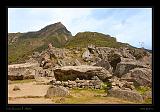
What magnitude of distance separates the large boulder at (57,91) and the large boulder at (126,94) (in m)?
0.80

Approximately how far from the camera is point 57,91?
7656mm

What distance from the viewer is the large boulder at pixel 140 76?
7531 mm

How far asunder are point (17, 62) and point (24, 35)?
1.68ft

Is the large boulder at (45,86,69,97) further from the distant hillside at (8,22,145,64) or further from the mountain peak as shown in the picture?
the mountain peak

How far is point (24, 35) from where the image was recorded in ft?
25.3

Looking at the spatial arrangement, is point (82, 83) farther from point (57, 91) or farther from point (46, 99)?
point (46, 99)

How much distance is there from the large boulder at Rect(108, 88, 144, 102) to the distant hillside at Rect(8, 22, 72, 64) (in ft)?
4.24

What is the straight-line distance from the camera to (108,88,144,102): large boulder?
294 inches

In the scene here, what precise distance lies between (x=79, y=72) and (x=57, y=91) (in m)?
0.64

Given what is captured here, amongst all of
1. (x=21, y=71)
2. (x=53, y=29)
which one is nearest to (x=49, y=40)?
(x=53, y=29)

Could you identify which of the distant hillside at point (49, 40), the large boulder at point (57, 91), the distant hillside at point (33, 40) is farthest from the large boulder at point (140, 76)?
the distant hillside at point (33, 40)
